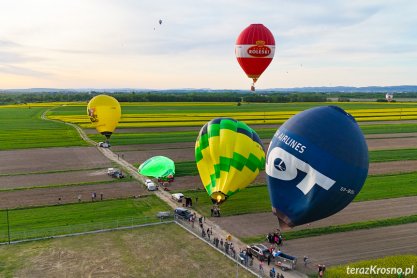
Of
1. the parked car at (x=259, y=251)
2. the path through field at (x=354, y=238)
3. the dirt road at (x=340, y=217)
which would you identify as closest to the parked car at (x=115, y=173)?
the path through field at (x=354, y=238)

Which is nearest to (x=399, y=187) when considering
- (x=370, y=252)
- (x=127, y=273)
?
(x=370, y=252)

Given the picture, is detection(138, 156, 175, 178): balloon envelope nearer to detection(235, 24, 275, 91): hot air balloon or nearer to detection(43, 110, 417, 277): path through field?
detection(43, 110, 417, 277): path through field

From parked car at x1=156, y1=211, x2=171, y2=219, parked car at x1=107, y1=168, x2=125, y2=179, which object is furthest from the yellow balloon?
parked car at x1=156, y1=211, x2=171, y2=219

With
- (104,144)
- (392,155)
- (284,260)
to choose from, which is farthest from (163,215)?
(392,155)

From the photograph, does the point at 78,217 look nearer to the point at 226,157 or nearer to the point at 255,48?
the point at 226,157

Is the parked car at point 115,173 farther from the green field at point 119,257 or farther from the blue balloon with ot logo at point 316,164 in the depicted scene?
the blue balloon with ot logo at point 316,164
